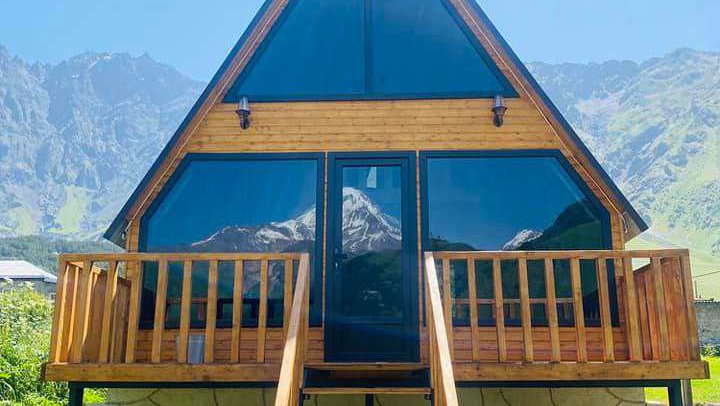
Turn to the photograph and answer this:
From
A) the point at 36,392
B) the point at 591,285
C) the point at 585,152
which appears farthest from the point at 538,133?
the point at 36,392

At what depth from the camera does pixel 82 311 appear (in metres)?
5.94

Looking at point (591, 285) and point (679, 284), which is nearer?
point (679, 284)

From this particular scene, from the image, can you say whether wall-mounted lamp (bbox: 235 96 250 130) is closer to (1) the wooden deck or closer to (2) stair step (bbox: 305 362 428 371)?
(1) the wooden deck

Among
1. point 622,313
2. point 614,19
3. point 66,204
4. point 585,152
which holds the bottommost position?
point 622,313

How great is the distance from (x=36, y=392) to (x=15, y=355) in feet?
2.93

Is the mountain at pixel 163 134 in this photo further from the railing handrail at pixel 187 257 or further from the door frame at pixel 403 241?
the railing handrail at pixel 187 257

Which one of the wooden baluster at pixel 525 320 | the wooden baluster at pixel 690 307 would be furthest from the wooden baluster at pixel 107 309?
the wooden baluster at pixel 690 307

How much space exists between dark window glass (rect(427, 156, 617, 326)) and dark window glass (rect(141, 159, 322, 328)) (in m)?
1.38

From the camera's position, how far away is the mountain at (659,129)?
99.4 m

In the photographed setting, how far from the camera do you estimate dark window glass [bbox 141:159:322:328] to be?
7.26m

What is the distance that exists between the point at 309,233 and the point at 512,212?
2150 mm

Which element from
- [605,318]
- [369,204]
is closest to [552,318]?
[605,318]

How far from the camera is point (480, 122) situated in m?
7.62

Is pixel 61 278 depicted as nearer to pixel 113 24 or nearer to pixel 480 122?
pixel 480 122
